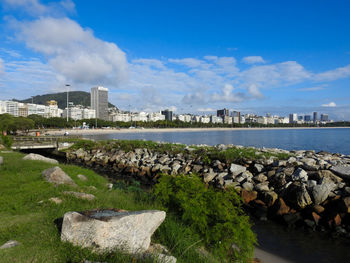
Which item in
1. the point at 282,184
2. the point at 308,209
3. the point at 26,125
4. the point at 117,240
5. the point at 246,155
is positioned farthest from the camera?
Answer: the point at 26,125

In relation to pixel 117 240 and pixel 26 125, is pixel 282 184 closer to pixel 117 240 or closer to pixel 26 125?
pixel 117 240

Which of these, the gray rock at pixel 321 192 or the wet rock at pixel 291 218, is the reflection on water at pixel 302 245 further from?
the gray rock at pixel 321 192

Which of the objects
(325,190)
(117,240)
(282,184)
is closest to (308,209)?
(325,190)

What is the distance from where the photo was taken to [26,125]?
60156 millimetres

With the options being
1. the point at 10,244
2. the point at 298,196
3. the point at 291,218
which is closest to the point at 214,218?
the point at 10,244

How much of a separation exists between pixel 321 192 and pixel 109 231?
9.52 metres

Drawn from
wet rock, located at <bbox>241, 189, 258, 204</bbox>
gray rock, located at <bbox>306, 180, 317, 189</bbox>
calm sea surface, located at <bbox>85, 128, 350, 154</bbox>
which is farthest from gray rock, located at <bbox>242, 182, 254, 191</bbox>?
calm sea surface, located at <bbox>85, 128, 350, 154</bbox>

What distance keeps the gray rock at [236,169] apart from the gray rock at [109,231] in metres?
10.8

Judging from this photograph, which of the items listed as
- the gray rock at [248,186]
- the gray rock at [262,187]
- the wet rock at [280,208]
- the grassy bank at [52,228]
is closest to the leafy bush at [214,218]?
the grassy bank at [52,228]

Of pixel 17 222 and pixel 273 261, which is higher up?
pixel 17 222

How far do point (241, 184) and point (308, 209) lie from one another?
3.60 metres

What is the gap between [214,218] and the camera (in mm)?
5215

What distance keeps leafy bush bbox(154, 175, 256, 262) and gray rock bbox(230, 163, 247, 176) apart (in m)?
9.04

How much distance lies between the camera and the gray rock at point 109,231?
13.6 feet
